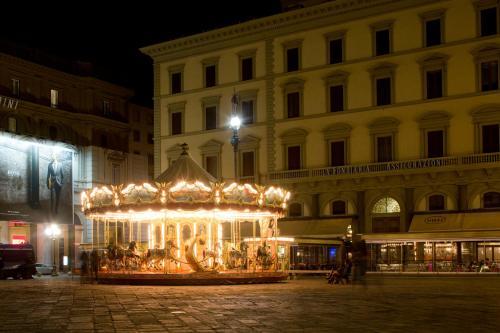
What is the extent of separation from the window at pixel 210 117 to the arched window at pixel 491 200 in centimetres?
1772

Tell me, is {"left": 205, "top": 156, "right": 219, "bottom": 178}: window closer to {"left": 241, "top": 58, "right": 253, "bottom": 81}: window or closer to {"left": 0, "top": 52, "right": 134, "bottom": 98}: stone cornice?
{"left": 241, "top": 58, "right": 253, "bottom": 81}: window

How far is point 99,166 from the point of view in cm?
5850

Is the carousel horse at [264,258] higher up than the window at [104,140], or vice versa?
the window at [104,140]

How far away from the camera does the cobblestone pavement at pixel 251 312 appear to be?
12.9 m

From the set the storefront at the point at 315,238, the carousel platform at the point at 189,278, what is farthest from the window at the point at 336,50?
the carousel platform at the point at 189,278

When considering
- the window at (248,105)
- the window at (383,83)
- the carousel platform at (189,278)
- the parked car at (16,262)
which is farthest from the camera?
the window at (248,105)

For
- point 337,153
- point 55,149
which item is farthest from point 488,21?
point 55,149

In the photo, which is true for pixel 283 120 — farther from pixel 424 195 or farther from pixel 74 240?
pixel 74 240

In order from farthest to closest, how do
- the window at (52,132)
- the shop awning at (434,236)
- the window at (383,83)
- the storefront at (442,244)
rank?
the window at (52,132) → the window at (383,83) → the storefront at (442,244) → the shop awning at (434,236)

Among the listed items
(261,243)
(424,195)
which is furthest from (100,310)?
(424,195)

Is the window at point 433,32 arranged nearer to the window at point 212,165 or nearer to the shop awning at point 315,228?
the shop awning at point 315,228

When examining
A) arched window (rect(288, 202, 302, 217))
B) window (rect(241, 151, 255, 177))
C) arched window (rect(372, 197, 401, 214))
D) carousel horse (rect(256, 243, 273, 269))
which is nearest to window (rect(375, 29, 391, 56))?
arched window (rect(372, 197, 401, 214))

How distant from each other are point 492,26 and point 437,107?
4976 millimetres

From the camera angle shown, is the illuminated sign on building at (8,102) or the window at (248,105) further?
the illuminated sign on building at (8,102)
